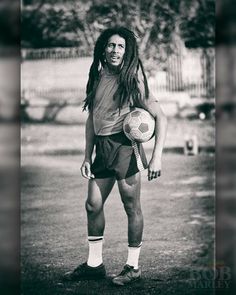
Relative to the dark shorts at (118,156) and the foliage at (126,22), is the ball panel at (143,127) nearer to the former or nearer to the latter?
the dark shorts at (118,156)

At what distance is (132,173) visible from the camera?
7.07 ft

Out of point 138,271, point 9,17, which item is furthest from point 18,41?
point 138,271

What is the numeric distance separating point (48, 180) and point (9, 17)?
787mm

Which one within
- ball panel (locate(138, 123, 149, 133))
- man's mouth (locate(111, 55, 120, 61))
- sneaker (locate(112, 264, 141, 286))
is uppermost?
man's mouth (locate(111, 55, 120, 61))

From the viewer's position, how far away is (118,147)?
2.14 metres

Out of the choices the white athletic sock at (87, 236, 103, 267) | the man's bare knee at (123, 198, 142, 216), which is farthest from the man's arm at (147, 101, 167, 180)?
the white athletic sock at (87, 236, 103, 267)

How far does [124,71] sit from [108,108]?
0.61 ft

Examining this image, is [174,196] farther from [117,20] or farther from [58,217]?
[117,20]

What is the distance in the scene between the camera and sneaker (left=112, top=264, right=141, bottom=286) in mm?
2127

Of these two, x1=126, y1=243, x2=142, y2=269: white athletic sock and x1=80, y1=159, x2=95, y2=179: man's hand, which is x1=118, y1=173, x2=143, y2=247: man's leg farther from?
x1=80, y1=159, x2=95, y2=179: man's hand

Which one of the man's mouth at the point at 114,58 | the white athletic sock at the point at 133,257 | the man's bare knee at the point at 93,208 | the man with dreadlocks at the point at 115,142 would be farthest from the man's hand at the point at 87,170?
the man's mouth at the point at 114,58

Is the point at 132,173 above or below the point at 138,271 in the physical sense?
above

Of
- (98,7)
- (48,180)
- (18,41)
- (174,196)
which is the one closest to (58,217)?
(48,180)

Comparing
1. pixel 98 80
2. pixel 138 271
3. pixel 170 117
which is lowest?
pixel 138 271
